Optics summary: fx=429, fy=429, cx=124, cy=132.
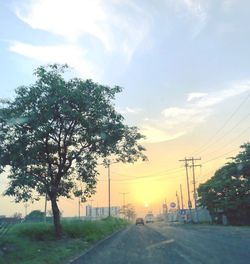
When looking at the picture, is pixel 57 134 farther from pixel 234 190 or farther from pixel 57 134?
pixel 234 190

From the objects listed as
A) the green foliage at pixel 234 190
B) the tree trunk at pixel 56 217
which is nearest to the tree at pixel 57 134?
the tree trunk at pixel 56 217

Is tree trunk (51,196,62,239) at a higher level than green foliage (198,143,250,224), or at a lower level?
lower

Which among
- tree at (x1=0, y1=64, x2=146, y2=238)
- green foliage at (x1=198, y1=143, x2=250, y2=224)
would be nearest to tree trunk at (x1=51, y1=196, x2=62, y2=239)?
tree at (x1=0, y1=64, x2=146, y2=238)

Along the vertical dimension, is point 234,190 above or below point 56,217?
above

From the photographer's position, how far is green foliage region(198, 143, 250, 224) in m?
63.7

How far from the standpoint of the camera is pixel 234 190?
65.3 metres

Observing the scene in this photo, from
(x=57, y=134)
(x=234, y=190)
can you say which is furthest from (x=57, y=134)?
(x=234, y=190)

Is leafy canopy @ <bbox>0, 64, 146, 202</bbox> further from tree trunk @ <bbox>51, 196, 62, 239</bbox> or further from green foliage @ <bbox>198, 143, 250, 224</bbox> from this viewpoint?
green foliage @ <bbox>198, 143, 250, 224</bbox>

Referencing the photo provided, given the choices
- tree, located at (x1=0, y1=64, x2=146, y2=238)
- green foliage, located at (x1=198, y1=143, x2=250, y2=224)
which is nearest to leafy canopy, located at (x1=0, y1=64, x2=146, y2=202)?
tree, located at (x1=0, y1=64, x2=146, y2=238)

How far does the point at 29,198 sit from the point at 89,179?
199 inches

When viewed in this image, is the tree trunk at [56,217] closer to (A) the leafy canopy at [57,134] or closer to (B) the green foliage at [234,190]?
(A) the leafy canopy at [57,134]

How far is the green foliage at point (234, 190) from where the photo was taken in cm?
6369

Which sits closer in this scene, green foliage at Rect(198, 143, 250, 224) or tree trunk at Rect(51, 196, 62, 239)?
tree trunk at Rect(51, 196, 62, 239)

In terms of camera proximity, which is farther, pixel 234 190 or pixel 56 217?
pixel 234 190
